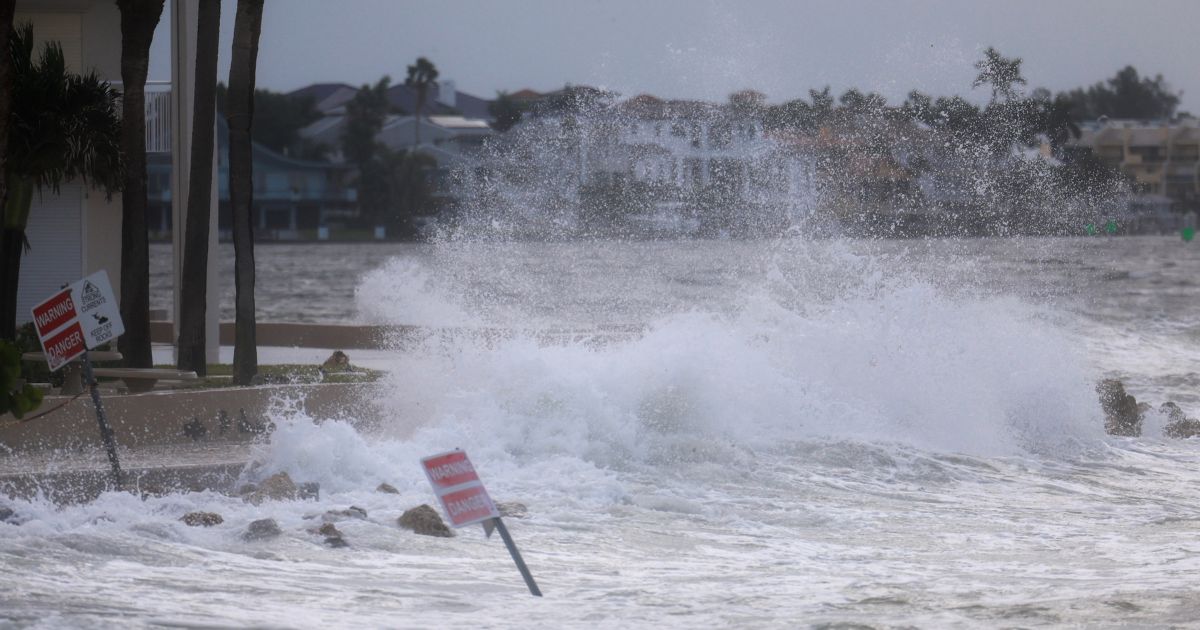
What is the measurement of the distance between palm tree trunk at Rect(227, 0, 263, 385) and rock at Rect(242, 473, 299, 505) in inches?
169

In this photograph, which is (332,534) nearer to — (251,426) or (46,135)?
(251,426)

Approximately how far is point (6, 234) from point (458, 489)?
1109 centimetres

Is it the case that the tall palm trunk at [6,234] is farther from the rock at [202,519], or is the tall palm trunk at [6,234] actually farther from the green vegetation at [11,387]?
the rock at [202,519]

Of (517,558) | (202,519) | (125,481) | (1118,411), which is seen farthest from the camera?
(1118,411)

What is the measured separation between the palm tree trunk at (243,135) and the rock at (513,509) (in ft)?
16.5

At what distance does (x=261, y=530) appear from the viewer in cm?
979

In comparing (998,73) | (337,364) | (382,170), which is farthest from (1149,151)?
(337,364)

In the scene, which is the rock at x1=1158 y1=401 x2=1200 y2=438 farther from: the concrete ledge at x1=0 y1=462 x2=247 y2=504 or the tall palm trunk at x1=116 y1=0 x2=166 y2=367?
the tall palm trunk at x1=116 y1=0 x2=166 y2=367

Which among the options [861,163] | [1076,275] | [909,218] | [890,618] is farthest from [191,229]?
[1076,275]

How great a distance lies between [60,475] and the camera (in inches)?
418

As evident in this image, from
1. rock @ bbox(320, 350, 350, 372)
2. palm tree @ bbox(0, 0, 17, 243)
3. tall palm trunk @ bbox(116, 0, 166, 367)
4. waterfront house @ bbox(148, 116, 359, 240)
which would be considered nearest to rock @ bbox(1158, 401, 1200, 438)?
rock @ bbox(320, 350, 350, 372)

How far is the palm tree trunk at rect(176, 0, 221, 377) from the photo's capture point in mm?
15555

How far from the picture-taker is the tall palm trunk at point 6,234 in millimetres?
12875

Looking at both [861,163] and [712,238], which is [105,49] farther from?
[712,238]
